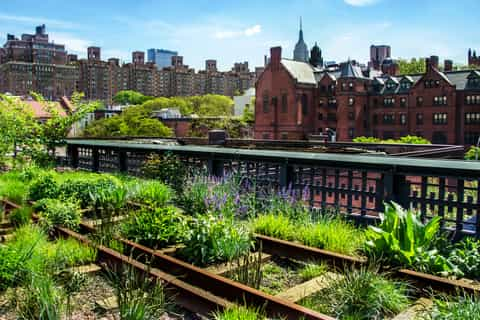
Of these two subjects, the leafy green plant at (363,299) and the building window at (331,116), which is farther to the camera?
the building window at (331,116)

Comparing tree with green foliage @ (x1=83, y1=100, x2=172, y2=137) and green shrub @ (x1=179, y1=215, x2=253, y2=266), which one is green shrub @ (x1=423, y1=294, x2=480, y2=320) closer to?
green shrub @ (x1=179, y1=215, x2=253, y2=266)

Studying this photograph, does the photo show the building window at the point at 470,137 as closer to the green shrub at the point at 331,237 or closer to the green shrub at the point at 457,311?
the green shrub at the point at 331,237

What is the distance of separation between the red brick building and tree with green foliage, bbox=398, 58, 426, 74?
74.4 feet

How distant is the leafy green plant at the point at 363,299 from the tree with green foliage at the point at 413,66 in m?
96.3

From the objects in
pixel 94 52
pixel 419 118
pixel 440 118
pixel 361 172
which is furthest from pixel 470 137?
pixel 94 52

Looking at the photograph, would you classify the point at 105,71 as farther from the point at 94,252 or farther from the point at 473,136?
the point at 94,252

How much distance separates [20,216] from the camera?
21.8ft

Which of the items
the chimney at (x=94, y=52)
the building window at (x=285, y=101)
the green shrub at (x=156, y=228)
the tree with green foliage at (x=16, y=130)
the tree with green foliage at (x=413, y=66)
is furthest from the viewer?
the chimney at (x=94, y=52)

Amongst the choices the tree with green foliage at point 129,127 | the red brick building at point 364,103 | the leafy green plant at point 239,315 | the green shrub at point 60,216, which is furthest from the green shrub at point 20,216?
the red brick building at point 364,103

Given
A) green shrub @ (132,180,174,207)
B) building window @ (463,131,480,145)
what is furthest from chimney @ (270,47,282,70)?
green shrub @ (132,180,174,207)

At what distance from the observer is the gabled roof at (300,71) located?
69.2 metres

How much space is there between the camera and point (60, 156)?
15.0 metres

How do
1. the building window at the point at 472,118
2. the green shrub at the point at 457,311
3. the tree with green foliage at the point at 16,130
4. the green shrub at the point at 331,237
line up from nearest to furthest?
the green shrub at the point at 457,311
the green shrub at the point at 331,237
the tree with green foliage at the point at 16,130
the building window at the point at 472,118

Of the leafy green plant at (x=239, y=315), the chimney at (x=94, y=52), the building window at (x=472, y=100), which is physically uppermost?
the chimney at (x=94, y=52)
